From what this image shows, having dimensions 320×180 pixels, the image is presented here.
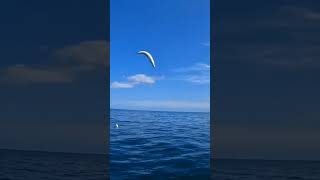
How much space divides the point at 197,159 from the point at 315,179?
8.02 metres

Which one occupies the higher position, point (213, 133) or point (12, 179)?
point (213, 133)

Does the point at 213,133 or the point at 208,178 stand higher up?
the point at 213,133

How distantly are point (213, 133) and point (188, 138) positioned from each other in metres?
22.1

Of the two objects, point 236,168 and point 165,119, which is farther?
point 165,119

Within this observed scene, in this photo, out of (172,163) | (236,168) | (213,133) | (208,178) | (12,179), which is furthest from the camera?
(236,168)

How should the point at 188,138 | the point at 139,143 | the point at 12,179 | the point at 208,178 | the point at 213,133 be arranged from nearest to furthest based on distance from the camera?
the point at 12,179 < the point at 213,133 < the point at 208,178 < the point at 139,143 < the point at 188,138

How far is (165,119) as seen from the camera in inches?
2195

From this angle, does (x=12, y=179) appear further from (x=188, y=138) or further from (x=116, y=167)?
(x=188, y=138)

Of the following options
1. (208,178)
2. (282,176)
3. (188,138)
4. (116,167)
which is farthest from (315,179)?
(188,138)

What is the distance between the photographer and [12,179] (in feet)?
63.0

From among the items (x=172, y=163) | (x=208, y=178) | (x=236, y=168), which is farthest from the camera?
(x=236, y=168)

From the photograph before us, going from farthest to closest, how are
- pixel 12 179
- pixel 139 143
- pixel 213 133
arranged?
pixel 139 143, pixel 213 133, pixel 12 179

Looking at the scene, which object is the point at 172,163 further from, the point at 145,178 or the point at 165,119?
the point at 165,119

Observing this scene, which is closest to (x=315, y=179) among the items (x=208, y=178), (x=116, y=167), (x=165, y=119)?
(x=208, y=178)
